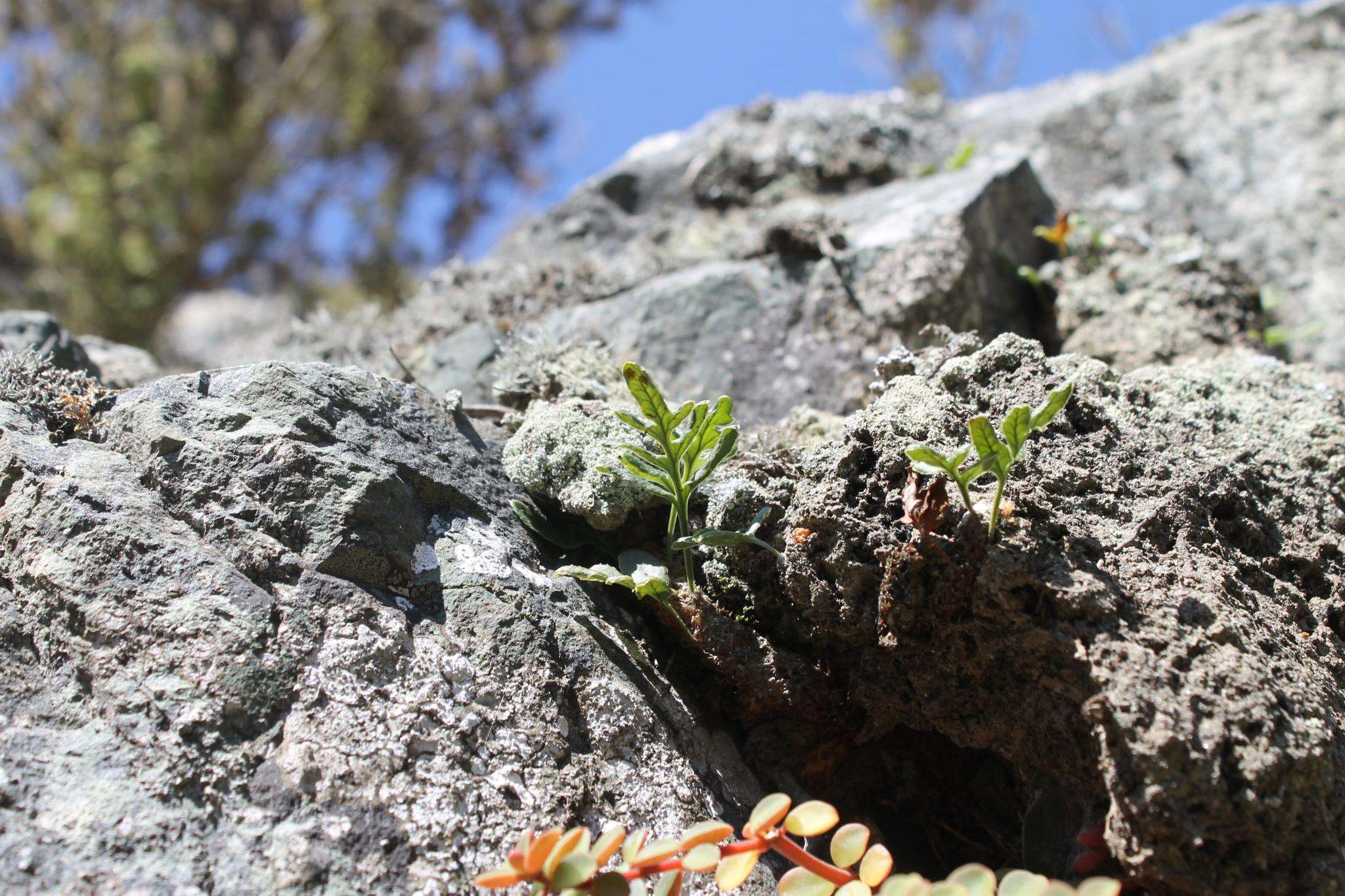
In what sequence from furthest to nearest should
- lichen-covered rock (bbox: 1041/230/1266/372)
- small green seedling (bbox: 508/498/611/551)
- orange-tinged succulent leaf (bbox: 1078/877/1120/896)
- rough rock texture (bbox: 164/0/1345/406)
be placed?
rough rock texture (bbox: 164/0/1345/406) → lichen-covered rock (bbox: 1041/230/1266/372) → small green seedling (bbox: 508/498/611/551) → orange-tinged succulent leaf (bbox: 1078/877/1120/896)

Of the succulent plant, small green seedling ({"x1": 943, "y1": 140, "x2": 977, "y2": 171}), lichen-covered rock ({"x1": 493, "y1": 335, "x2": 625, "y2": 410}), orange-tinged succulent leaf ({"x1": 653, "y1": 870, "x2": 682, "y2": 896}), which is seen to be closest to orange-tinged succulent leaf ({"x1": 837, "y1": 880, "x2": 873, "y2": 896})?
the succulent plant

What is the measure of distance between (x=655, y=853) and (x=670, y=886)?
0.07 metres

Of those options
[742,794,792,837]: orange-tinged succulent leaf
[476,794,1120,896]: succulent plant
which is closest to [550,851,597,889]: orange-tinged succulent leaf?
[476,794,1120,896]: succulent plant

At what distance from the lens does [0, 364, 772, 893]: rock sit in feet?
4.57

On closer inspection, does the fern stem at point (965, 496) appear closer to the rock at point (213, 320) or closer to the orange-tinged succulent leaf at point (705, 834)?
the orange-tinged succulent leaf at point (705, 834)

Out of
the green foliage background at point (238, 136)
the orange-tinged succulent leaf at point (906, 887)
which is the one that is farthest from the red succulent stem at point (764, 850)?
the green foliage background at point (238, 136)

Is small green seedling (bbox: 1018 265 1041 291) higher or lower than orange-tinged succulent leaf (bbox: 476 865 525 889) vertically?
higher

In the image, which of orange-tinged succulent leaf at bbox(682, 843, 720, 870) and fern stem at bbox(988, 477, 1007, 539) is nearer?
orange-tinged succulent leaf at bbox(682, 843, 720, 870)

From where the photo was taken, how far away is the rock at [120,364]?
2.87 m

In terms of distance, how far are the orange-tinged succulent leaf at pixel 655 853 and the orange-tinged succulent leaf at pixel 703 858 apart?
23 mm

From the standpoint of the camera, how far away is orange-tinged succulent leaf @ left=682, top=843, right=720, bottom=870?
1.31 meters

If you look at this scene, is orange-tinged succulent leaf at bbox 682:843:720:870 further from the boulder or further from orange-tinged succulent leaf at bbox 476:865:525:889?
the boulder

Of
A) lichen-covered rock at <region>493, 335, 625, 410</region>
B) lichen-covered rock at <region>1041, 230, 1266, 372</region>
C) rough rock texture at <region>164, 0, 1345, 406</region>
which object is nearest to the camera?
lichen-covered rock at <region>493, 335, 625, 410</region>

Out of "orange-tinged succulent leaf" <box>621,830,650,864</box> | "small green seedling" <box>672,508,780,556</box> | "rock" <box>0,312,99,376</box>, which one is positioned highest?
"rock" <box>0,312,99,376</box>
